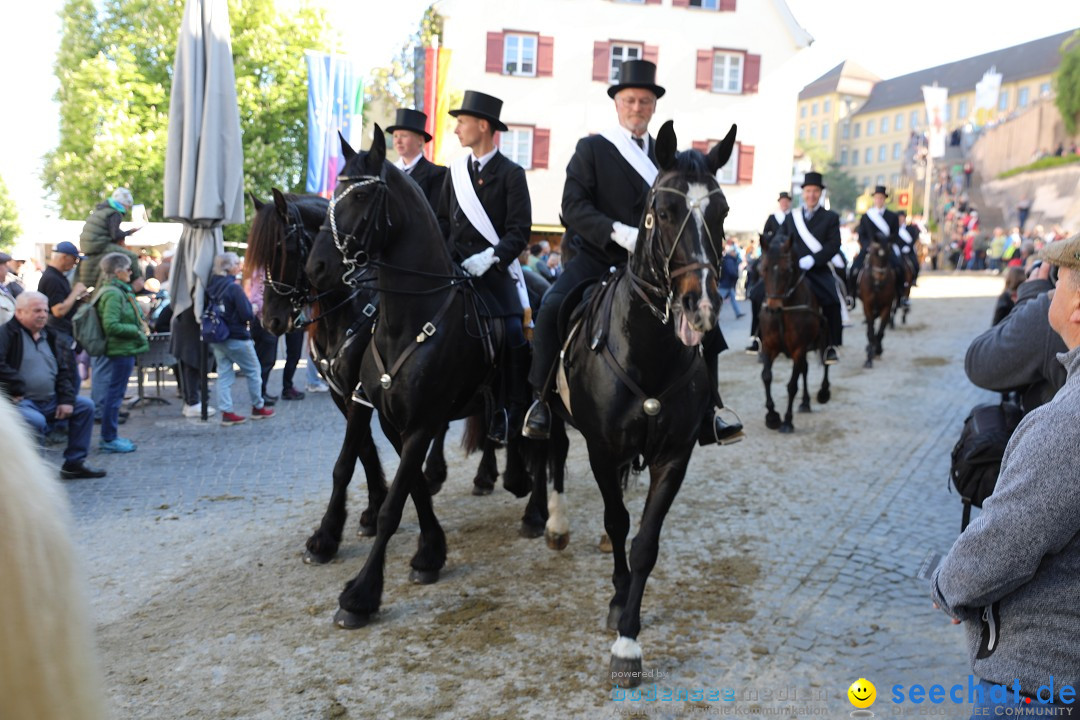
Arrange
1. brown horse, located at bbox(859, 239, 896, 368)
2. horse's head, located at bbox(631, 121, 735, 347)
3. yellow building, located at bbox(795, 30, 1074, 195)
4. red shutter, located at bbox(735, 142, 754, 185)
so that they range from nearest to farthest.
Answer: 1. horse's head, located at bbox(631, 121, 735, 347)
2. brown horse, located at bbox(859, 239, 896, 368)
3. red shutter, located at bbox(735, 142, 754, 185)
4. yellow building, located at bbox(795, 30, 1074, 195)

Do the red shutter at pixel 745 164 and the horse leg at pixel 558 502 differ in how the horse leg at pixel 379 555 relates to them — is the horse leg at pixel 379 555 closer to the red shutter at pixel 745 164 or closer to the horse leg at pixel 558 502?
the horse leg at pixel 558 502

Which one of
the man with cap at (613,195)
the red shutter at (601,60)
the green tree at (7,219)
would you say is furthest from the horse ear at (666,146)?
the green tree at (7,219)

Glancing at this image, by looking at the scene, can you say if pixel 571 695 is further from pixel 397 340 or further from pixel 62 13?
pixel 62 13

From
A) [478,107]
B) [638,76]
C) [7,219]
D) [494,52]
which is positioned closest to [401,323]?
[478,107]

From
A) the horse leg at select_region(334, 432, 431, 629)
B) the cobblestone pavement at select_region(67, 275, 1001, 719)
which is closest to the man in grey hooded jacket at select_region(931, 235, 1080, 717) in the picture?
the cobblestone pavement at select_region(67, 275, 1001, 719)

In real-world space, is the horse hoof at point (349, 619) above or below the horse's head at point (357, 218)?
A: below

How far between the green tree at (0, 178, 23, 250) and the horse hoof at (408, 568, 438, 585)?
6008cm

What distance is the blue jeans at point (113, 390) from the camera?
8.57 meters

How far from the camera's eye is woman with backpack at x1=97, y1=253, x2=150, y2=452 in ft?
28.2

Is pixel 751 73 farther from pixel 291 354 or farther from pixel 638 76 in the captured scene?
pixel 638 76

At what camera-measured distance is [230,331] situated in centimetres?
1021

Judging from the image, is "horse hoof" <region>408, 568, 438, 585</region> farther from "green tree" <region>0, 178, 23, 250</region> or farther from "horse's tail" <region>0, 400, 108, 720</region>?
"green tree" <region>0, 178, 23, 250</region>

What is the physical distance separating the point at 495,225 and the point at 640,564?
2732 millimetres

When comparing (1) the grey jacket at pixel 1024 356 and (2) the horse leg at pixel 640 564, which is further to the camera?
(2) the horse leg at pixel 640 564
